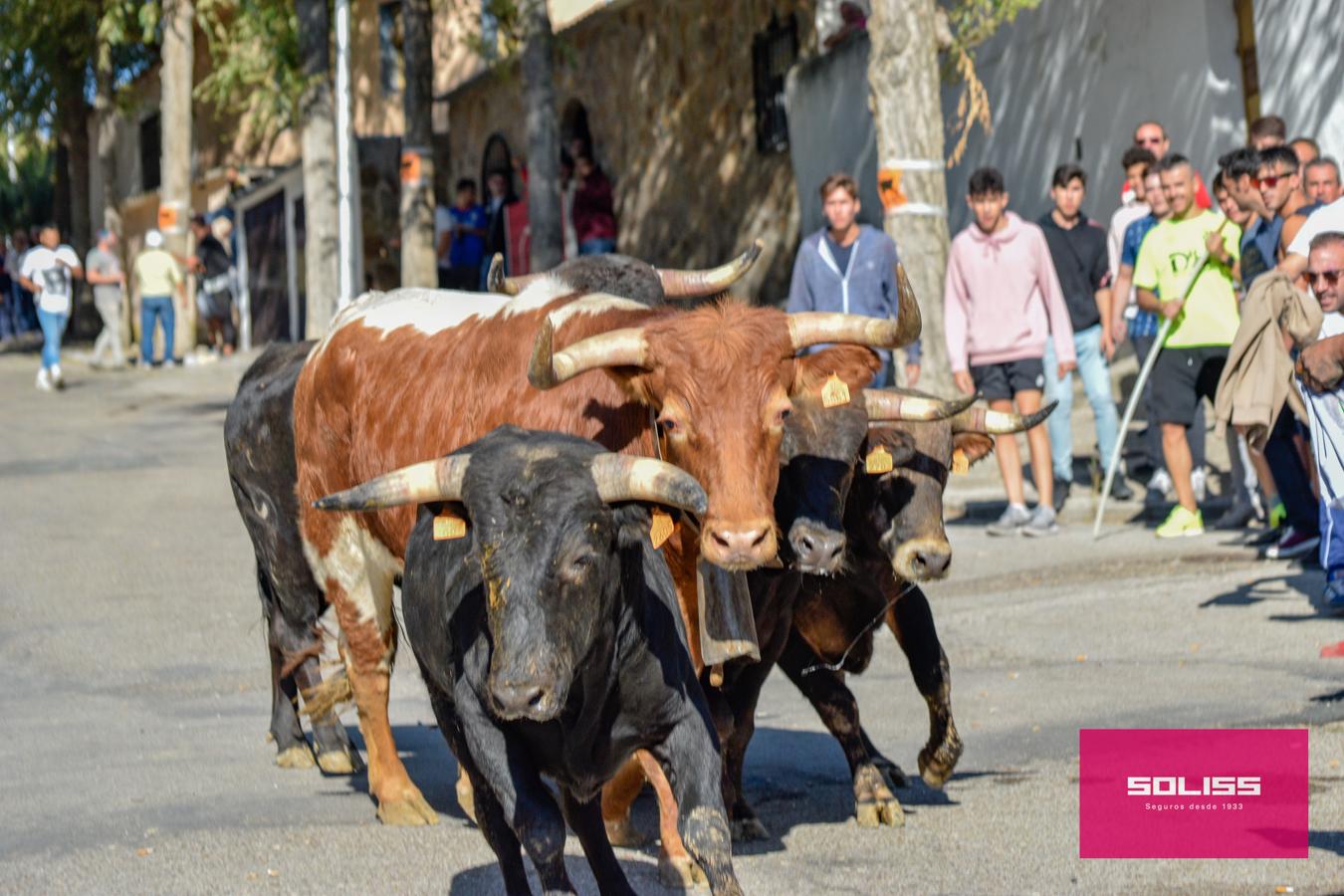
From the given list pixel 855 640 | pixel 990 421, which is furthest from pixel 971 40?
pixel 855 640

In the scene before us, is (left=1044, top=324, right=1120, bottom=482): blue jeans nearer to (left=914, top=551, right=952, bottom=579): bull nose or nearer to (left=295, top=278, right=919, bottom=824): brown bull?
(left=295, top=278, right=919, bottom=824): brown bull

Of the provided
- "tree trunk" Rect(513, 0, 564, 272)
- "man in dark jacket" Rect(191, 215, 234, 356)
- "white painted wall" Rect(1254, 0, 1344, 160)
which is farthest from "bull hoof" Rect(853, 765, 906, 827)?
"man in dark jacket" Rect(191, 215, 234, 356)

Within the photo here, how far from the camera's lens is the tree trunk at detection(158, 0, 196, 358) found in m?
27.5

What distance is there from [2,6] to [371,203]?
Result: 25.6 feet

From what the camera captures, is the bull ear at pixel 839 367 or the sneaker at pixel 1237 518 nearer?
the bull ear at pixel 839 367

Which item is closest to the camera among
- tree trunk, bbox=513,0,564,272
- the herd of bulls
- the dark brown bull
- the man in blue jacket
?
the herd of bulls

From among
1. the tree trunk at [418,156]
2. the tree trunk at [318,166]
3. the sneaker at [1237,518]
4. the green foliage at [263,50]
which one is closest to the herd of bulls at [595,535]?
the sneaker at [1237,518]

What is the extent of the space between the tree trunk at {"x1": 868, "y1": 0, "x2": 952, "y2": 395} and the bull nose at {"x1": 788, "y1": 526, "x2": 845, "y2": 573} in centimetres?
790

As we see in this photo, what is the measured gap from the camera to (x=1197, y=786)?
6.72m

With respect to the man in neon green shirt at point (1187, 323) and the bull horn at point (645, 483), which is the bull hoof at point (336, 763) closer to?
the bull horn at point (645, 483)

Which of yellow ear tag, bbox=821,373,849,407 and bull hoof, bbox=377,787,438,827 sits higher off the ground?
yellow ear tag, bbox=821,373,849,407

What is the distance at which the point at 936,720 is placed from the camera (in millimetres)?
7035

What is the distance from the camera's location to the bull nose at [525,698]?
15.9ft

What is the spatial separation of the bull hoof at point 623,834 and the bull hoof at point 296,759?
6.43 feet
